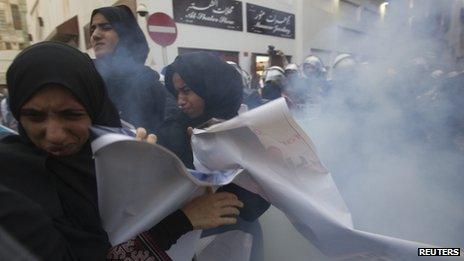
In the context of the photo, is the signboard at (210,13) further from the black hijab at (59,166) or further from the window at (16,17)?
the window at (16,17)

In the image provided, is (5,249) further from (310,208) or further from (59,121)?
(310,208)

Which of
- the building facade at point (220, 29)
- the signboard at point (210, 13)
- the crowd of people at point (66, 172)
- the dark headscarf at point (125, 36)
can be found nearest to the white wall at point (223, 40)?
the building facade at point (220, 29)

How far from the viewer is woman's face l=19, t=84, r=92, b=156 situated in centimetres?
97

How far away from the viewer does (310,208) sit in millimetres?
1079

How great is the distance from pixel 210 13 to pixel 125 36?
9.38 m

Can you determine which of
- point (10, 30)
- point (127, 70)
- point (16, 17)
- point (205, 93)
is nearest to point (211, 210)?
point (205, 93)

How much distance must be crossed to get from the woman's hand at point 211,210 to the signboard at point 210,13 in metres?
9.62

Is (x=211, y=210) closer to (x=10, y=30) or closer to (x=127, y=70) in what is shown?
(x=127, y=70)

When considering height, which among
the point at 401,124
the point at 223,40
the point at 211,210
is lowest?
the point at 211,210

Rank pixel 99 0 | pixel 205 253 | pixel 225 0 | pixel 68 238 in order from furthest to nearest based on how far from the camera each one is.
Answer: pixel 225 0 → pixel 99 0 → pixel 205 253 → pixel 68 238

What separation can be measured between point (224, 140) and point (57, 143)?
48cm

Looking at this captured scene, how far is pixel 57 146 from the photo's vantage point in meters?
1.00

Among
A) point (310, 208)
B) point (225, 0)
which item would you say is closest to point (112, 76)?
point (310, 208)

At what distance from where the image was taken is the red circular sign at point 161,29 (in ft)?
19.9
